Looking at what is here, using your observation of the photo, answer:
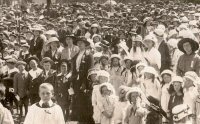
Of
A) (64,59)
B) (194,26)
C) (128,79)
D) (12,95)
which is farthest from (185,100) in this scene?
(194,26)

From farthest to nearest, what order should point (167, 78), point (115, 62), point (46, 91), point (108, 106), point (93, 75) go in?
point (115, 62) → point (93, 75) → point (167, 78) → point (108, 106) → point (46, 91)

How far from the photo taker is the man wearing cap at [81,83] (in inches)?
437

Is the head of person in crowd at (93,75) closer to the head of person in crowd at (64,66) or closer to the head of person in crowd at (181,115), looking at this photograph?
the head of person in crowd at (64,66)

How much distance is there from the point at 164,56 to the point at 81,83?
2401mm

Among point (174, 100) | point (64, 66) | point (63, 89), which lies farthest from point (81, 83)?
point (174, 100)

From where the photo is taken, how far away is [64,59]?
37.3 feet

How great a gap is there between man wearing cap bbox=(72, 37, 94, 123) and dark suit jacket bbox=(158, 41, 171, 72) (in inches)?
81.1

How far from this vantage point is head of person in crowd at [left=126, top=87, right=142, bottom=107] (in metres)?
8.24

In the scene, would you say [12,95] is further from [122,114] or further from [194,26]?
[194,26]

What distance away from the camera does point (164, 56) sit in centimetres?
1259

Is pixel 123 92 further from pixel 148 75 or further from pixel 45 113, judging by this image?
pixel 45 113

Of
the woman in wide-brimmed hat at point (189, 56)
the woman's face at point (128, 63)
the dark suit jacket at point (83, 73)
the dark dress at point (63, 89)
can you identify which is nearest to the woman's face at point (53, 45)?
the dark suit jacket at point (83, 73)

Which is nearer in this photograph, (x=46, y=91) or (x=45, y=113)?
(x=46, y=91)

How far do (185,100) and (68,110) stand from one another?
362 cm
